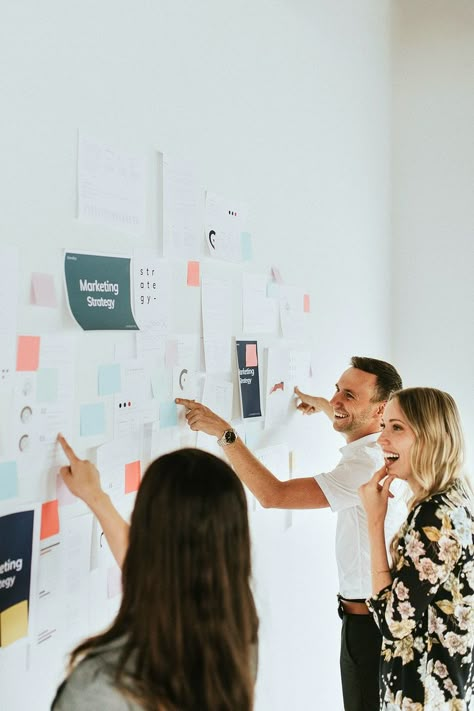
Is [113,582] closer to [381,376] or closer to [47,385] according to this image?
[47,385]

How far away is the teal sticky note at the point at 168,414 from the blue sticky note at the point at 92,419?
220mm

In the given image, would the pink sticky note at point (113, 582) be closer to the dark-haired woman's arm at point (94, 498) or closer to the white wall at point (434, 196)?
the dark-haired woman's arm at point (94, 498)

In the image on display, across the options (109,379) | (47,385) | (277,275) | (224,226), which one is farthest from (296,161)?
(47,385)

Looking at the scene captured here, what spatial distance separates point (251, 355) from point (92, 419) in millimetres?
750

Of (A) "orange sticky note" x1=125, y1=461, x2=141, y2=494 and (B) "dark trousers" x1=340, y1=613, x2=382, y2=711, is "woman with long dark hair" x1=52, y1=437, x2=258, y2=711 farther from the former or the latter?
(B) "dark trousers" x1=340, y1=613, x2=382, y2=711

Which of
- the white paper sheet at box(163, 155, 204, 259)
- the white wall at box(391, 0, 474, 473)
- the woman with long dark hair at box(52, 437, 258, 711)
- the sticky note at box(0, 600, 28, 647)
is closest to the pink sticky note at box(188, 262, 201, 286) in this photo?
the white paper sheet at box(163, 155, 204, 259)

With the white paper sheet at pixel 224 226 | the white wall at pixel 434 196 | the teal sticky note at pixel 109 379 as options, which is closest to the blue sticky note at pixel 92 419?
the teal sticky note at pixel 109 379

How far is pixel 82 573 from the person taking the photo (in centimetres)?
147

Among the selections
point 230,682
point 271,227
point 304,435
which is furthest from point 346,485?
point 230,682

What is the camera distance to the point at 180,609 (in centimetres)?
102

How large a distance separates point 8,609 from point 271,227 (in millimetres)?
1440

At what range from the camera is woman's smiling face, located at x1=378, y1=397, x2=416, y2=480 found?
1859mm

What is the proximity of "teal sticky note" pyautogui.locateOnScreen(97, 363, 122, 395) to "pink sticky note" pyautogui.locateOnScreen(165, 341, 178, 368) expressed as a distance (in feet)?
0.63

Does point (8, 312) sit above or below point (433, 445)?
above
